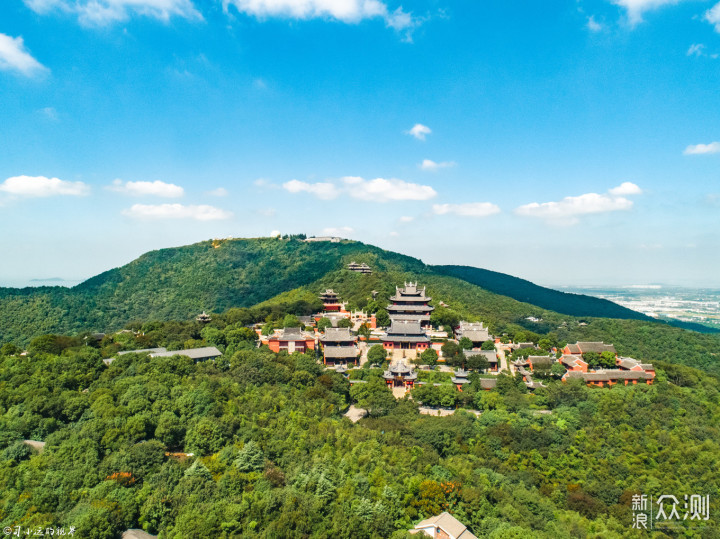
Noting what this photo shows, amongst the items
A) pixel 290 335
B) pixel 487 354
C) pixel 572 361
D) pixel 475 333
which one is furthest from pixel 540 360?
pixel 290 335

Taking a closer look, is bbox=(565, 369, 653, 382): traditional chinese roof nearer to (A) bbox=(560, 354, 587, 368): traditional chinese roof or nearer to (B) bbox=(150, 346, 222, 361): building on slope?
(A) bbox=(560, 354, 587, 368): traditional chinese roof

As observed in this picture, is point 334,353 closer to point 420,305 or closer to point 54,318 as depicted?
point 420,305

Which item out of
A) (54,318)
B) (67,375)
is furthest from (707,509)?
(54,318)

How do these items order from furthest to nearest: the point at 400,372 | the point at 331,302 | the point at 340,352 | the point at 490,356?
the point at 331,302
the point at 340,352
the point at 490,356
the point at 400,372

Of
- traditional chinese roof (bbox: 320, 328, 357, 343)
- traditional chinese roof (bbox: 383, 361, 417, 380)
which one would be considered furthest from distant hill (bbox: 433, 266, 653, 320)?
traditional chinese roof (bbox: 383, 361, 417, 380)

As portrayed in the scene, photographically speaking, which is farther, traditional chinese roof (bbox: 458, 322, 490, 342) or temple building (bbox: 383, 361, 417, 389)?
traditional chinese roof (bbox: 458, 322, 490, 342)

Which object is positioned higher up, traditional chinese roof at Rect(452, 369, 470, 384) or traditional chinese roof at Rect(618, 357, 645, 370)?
traditional chinese roof at Rect(618, 357, 645, 370)

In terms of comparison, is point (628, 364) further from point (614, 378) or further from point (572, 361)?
point (572, 361)

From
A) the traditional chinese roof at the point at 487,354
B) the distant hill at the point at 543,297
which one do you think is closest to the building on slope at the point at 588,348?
the traditional chinese roof at the point at 487,354
